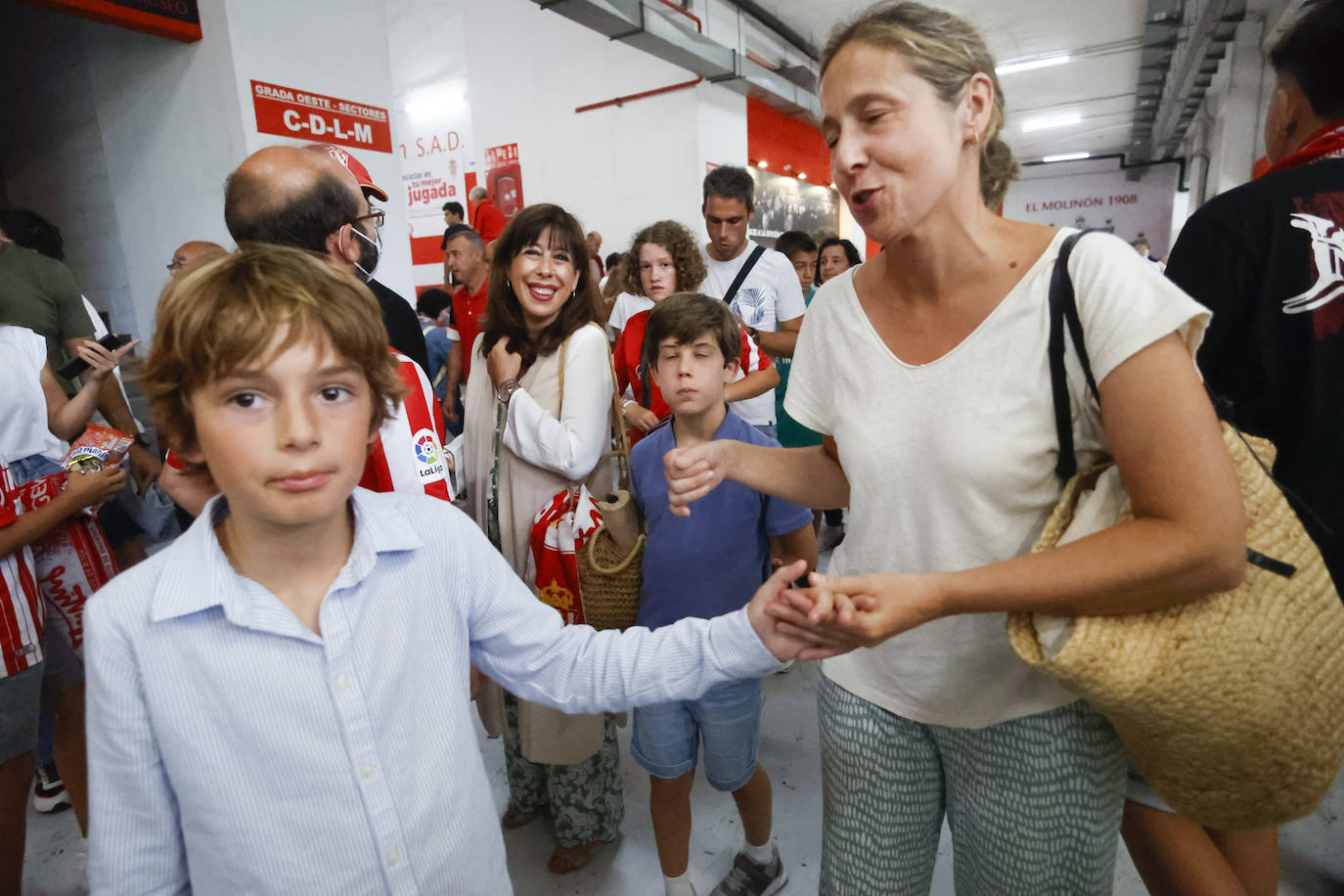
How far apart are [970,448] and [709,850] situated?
5.67 feet

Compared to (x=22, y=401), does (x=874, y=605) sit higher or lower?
lower

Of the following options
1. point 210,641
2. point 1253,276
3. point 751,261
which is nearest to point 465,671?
point 210,641

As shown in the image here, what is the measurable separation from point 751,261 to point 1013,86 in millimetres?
10868

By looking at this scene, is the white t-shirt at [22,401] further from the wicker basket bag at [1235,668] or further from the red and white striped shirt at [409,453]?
the wicker basket bag at [1235,668]

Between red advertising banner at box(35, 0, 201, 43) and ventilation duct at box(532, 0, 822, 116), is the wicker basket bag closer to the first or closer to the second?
red advertising banner at box(35, 0, 201, 43)

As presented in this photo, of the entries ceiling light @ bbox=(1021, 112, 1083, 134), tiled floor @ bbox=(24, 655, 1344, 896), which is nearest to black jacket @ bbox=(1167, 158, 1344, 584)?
tiled floor @ bbox=(24, 655, 1344, 896)

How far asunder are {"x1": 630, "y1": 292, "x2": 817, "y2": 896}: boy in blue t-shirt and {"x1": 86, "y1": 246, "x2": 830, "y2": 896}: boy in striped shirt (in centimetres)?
80

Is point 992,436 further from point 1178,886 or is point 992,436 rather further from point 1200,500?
point 1178,886

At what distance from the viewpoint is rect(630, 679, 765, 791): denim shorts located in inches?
71.7

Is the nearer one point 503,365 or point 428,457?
point 428,457

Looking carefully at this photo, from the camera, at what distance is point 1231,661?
0.90m

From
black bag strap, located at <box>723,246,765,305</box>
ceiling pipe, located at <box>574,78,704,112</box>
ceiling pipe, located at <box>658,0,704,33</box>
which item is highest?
ceiling pipe, located at <box>658,0,704,33</box>

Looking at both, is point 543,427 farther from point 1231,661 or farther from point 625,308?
point 625,308

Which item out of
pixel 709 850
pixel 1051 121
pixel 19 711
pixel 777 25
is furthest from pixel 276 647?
pixel 1051 121
